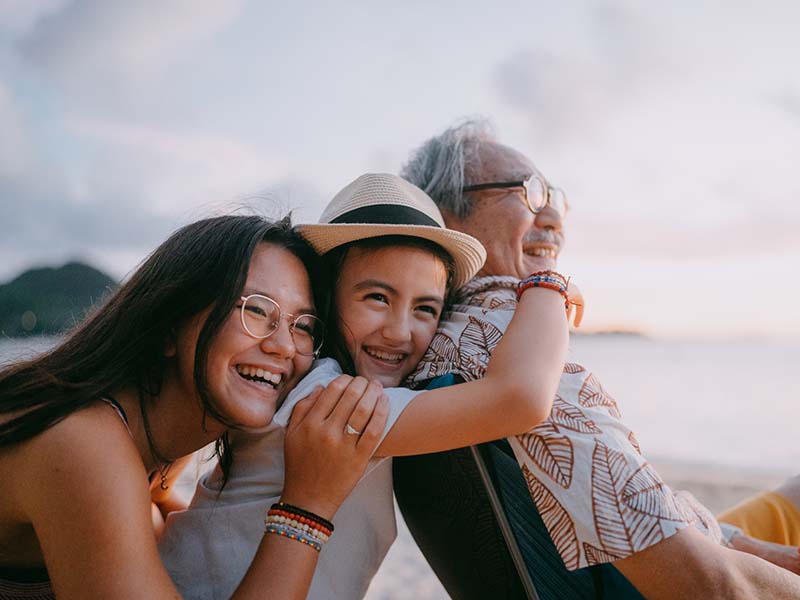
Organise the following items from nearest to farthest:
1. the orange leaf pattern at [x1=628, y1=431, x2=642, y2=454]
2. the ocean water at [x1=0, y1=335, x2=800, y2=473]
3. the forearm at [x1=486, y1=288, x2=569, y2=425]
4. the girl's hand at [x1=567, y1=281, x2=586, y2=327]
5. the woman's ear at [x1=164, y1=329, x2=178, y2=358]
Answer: the forearm at [x1=486, y1=288, x2=569, y2=425], the orange leaf pattern at [x1=628, y1=431, x2=642, y2=454], the woman's ear at [x1=164, y1=329, x2=178, y2=358], the girl's hand at [x1=567, y1=281, x2=586, y2=327], the ocean water at [x1=0, y1=335, x2=800, y2=473]

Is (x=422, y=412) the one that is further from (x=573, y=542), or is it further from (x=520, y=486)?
(x=573, y=542)

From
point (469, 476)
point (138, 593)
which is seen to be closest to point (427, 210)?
point (469, 476)

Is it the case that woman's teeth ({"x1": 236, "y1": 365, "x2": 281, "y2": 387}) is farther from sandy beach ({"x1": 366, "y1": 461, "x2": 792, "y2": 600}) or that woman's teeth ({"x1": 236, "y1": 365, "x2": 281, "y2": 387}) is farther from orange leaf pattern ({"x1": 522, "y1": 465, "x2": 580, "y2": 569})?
sandy beach ({"x1": 366, "y1": 461, "x2": 792, "y2": 600})

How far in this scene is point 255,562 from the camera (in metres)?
1.84

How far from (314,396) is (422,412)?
353 mm

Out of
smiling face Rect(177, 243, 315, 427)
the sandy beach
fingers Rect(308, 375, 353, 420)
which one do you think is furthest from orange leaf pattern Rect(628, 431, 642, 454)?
the sandy beach

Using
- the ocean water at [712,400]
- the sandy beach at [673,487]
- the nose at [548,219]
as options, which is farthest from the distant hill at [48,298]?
the sandy beach at [673,487]

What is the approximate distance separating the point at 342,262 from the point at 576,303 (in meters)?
1.02

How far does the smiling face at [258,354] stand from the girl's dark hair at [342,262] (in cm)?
15

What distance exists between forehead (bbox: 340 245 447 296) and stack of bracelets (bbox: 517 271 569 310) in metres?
0.34

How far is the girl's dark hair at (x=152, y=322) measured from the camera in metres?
2.09

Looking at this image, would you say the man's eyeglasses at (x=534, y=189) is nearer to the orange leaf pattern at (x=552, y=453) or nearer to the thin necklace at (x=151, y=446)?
the orange leaf pattern at (x=552, y=453)

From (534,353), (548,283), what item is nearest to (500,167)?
(548,283)

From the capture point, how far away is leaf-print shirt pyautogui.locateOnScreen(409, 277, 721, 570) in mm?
1858
